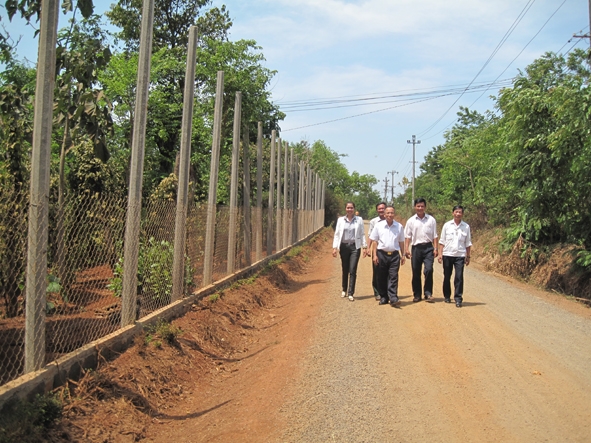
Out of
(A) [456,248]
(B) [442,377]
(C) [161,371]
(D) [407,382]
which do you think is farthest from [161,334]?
(A) [456,248]

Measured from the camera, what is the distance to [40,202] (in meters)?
4.87

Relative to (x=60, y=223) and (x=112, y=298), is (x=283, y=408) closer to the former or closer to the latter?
(x=60, y=223)

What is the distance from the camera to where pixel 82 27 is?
618 inches

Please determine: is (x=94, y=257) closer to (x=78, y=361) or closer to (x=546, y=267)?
(x=78, y=361)

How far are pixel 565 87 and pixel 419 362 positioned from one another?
899cm

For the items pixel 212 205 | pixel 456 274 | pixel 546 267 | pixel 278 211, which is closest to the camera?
pixel 456 274

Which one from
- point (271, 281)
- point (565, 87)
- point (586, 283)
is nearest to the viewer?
point (565, 87)

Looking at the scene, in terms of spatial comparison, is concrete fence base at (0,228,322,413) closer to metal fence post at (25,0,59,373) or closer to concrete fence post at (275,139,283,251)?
metal fence post at (25,0,59,373)

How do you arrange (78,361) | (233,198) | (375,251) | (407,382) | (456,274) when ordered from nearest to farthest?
(78,361), (407,382), (456,274), (375,251), (233,198)

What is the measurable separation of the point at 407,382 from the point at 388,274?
152 inches

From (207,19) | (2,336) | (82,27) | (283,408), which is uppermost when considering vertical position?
(207,19)

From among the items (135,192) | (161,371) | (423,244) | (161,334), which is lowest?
(161,371)

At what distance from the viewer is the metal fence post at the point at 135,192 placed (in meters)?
7.01

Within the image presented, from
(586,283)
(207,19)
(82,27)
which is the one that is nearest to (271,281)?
(586,283)
